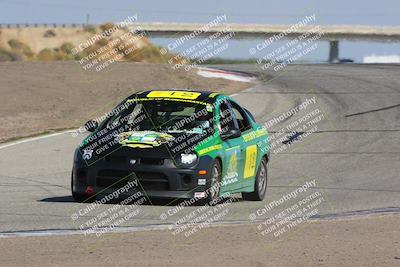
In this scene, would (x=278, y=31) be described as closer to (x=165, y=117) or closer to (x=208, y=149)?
(x=165, y=117)

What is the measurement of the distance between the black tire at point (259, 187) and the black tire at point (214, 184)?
4.46 ft

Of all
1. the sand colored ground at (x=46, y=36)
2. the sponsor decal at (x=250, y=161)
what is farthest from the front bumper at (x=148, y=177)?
the sand colored ground at (x=46, y=36)

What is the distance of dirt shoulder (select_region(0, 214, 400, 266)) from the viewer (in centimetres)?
754

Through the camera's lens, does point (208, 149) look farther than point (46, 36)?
No

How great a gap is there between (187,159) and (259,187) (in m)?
2.06

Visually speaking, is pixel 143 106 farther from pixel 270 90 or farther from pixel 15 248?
pixel 270 90

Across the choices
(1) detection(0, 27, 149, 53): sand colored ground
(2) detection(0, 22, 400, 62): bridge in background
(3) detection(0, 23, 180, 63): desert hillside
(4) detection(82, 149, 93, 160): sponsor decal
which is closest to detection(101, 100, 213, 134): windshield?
(4) detection(82, 149, 93, 160): sponsor decal

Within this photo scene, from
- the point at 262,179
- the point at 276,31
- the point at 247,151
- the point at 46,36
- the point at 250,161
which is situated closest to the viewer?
the point at 247,151

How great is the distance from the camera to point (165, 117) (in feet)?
38.7

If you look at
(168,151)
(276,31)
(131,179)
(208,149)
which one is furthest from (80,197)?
(276,31)

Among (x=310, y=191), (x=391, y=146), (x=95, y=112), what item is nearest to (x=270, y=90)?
(x=95, y=112)

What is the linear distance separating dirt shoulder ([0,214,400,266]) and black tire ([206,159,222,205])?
1.61m

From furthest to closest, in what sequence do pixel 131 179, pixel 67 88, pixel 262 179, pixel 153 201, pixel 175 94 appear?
pixel 67 88, pixel 262 179, pixel 175 94, pixel 153 201, pixel 131 179

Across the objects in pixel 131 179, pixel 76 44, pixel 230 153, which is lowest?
pixel 230 153
